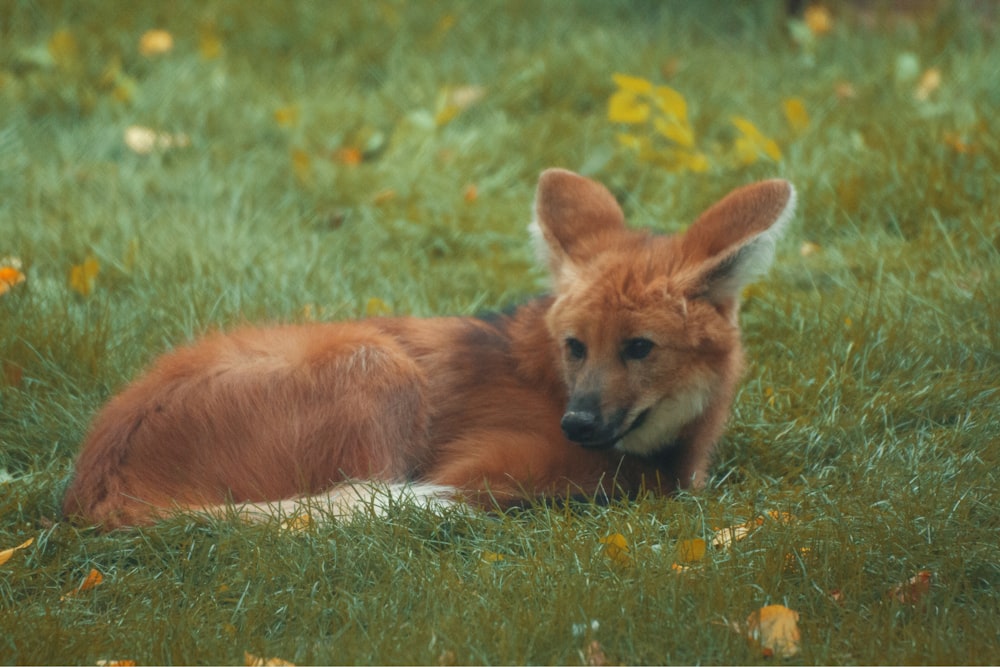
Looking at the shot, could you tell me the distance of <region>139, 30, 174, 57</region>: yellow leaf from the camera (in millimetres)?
7020

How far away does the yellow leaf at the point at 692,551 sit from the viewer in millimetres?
2992

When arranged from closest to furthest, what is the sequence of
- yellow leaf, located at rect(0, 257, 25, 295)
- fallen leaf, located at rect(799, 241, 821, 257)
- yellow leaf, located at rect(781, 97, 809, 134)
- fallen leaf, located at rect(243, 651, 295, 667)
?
1. fallen leaf, located at rect(243, 651, 295, 667)
2. yellow leaf, located at rect(0, 257, 25, 295)
3. fallen leaf, located at rect(799, 241, 821, 257)
4. yellow leaf, located at rect(781, 97, 809, 134)

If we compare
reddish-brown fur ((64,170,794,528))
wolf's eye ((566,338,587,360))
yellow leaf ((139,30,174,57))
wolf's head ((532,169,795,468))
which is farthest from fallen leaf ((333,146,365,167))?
wolf's eye ((566,338,587,360))

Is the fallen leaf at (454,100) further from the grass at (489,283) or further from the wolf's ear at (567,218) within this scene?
the wolf's ear at (567,218)

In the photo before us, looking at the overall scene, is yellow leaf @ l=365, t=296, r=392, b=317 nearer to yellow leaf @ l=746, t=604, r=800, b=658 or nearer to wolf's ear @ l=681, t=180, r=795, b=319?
wolf's ear @ l=681, t=180, r=795, b=319

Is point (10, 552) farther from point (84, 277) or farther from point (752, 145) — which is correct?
point (752, 145)

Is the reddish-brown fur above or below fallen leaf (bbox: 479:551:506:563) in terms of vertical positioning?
above

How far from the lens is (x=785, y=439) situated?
386 cm

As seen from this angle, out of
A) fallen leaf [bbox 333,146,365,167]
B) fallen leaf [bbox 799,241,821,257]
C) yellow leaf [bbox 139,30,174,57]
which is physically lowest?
fallen leaf [bbox 799,241,821,257]

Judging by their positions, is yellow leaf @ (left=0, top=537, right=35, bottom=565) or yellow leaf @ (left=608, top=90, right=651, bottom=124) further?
yellow leaf @ (left=608, top=90, right=651, bottom=124)

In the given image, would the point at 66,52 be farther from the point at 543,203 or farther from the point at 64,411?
the point at 543,203

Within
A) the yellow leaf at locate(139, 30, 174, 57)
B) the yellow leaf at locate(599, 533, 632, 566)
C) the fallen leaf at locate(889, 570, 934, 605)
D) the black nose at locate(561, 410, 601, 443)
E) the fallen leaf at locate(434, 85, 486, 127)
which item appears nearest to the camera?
the fallen leaf at locate(889, 570, 934, 605)

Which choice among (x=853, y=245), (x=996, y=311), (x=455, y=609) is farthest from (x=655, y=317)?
(x=853, y=245)

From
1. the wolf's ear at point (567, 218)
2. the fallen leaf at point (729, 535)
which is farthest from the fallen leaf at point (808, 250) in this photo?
the fallen leaf at point (729, 535)
